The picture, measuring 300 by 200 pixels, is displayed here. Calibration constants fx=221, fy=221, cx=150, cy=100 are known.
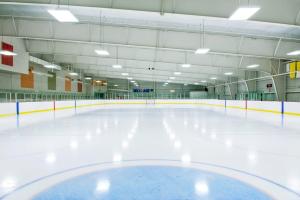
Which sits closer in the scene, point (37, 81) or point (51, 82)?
point (37, 81)

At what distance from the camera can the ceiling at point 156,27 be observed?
8570mm

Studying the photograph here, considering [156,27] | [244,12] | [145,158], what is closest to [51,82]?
[156,27]

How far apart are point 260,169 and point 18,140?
6.06m

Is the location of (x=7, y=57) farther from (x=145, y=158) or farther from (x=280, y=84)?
(x=280, y=84)

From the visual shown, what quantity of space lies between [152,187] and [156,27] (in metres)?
10.6

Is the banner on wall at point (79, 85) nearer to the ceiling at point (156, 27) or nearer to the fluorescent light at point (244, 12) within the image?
the ceiling at point (156, 27)

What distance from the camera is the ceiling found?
28.1 ft

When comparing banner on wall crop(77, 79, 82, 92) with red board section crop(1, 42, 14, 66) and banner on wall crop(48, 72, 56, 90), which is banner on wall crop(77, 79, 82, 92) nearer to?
banner on wall crop(48, 72, 56, 90)

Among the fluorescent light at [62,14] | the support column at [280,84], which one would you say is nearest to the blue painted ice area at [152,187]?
the fluorescent light at [62,14]

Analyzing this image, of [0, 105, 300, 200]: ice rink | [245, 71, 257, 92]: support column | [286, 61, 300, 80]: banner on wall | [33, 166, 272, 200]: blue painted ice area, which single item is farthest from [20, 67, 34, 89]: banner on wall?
[245, 71, 257, 92]: support column

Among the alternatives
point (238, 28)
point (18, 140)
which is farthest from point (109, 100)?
point (18, 140)

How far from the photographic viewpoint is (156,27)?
12.2m

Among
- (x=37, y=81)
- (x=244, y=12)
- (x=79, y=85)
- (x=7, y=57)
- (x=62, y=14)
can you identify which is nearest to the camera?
(x=244, y=12)

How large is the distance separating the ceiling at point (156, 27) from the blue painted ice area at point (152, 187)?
6723mm
